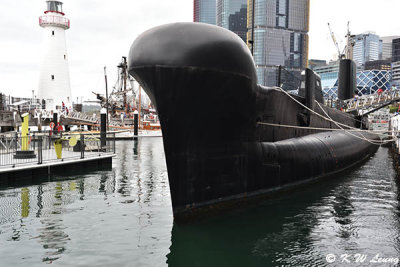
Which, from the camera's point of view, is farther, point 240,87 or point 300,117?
point 300,117

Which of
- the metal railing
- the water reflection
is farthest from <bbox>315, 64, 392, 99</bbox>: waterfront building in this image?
the water reflection

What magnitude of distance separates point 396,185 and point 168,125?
12.1 meters

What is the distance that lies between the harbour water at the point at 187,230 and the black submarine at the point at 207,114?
76 cm

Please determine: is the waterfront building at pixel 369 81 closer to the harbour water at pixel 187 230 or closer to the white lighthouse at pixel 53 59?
the white lighthouse at pixel 53 59

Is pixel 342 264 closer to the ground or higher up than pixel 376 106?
closer to the ground

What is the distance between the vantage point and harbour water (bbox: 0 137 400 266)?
22.2 feet

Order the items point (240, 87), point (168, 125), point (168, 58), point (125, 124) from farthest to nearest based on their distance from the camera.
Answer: point (125, 124), point (240, 87), point (168, 125), point (168, 58)

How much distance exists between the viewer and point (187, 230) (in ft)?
26.5

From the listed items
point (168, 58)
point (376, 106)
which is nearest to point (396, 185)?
point (168, 58)

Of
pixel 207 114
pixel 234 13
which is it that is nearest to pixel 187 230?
pixel 207 114

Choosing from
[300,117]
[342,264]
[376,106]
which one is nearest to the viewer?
[342,264]

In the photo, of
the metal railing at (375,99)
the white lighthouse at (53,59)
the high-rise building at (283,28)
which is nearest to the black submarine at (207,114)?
the metal railing at (375,99)

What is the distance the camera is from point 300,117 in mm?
14367

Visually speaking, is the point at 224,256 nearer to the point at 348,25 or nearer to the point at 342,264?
the point at 342,264
